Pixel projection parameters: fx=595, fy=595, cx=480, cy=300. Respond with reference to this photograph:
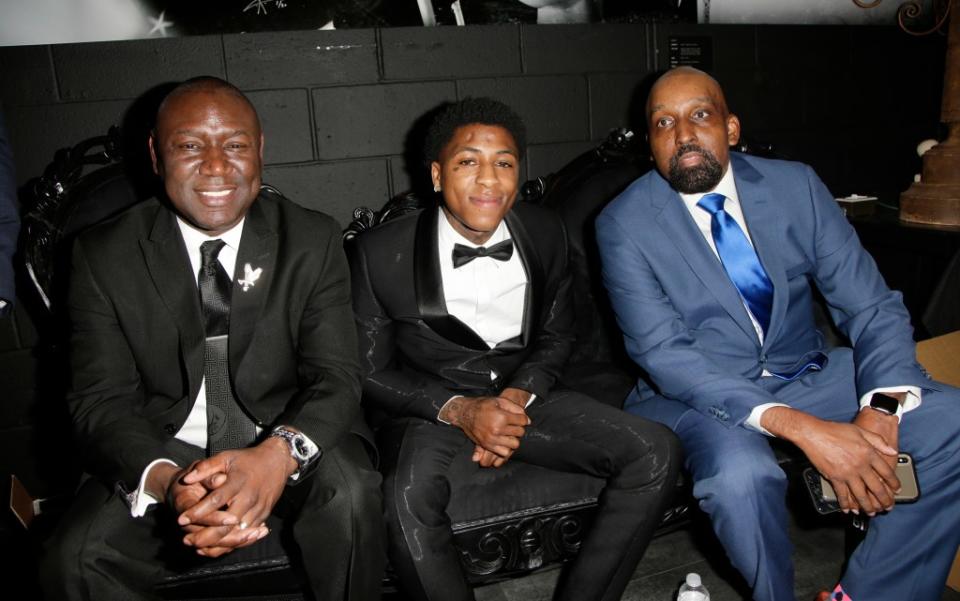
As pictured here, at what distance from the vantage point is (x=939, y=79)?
366 cm

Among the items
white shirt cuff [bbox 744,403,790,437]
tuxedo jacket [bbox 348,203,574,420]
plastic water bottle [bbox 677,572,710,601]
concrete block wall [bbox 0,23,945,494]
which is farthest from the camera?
concrete block wall [bbox 0,23,945,494]

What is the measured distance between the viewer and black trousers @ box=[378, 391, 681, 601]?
159 centimetres

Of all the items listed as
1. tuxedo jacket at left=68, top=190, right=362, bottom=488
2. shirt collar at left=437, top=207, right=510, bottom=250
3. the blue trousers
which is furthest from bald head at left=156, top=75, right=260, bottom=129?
the blue trousers

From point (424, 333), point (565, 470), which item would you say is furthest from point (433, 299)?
point (565, 470)

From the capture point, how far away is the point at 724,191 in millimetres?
2059

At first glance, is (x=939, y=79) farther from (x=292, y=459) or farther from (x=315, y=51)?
(x=292, y=459)

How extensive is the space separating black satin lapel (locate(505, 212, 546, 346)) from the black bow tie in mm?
91

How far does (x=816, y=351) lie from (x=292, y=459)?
171cm

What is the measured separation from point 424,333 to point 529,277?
0.41 m

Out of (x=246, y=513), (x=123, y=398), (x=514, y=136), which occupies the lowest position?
(x=246, y=513)

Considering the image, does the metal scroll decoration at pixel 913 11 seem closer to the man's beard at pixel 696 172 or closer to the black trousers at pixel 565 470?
the man's beard at pixel 696 172

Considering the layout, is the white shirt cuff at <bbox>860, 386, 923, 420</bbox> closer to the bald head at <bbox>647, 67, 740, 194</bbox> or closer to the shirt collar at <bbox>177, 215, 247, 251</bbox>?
the bald head at <bbox>647, 67, 740, 194</bbox>

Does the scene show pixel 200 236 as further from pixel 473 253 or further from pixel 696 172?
pixel 696 172

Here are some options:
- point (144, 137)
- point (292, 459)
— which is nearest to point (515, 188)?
point (292, 459)
